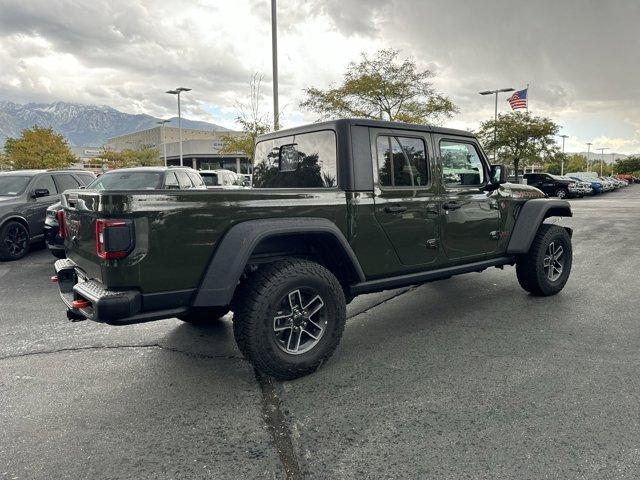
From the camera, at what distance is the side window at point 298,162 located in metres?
3.75

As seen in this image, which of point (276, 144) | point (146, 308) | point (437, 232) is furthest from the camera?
point (276, 144)

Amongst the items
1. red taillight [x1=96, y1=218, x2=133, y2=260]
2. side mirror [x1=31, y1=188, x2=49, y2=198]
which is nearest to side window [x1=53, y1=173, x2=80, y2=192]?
side mirror [x1=31, y1=188, x2=49, y2=198]

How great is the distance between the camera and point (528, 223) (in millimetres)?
4977

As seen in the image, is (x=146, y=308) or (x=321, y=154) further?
(x=321, y=154)

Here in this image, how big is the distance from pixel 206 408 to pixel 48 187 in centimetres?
808

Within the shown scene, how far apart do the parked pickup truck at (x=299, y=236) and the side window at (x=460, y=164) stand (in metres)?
0.02

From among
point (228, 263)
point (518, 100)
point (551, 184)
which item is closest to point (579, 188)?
point (551, 184)

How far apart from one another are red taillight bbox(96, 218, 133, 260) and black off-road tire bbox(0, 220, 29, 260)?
6985 mm

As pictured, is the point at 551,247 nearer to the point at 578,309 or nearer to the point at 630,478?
the point at 578,309

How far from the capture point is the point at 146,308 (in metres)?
2.76

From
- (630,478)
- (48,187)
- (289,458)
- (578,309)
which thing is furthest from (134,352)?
(48,187)

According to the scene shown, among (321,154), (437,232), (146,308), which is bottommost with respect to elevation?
(146,308)

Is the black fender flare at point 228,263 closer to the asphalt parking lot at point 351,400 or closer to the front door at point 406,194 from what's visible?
the asphalt parking lot at point 351,400

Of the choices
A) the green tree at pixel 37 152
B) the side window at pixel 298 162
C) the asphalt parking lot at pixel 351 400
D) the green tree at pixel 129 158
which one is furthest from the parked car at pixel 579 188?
the green tree at pixel 129 158
